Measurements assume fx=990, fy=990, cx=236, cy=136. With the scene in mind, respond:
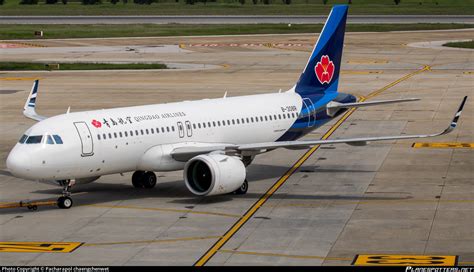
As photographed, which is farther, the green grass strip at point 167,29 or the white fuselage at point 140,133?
the green grass strip at point 167,29

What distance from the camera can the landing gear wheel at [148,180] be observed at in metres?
46.6

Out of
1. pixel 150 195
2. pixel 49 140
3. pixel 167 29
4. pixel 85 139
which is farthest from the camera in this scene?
pixel 167 29

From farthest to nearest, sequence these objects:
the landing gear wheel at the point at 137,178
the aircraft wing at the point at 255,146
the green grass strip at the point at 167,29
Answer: the green grass strip at the point at 167,29 → the landing gear wheel at the point at 137,178 → the aircraft wing at the point at 255,146


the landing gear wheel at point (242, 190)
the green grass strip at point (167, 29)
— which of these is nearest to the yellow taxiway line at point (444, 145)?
the landing gear wheel at point (242, 190)

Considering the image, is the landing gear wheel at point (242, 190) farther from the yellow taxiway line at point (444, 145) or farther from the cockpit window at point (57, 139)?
the yellow taxiway line at point (444, 145)

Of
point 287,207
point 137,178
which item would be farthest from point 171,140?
point 287,207

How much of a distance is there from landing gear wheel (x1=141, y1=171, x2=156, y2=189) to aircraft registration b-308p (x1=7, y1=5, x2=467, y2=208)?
5cm

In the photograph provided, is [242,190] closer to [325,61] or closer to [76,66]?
[325,61]

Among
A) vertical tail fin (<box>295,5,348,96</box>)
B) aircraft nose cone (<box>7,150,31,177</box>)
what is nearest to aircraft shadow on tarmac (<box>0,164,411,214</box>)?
aircraft nose cone (<box>7,150,31,177</box>)

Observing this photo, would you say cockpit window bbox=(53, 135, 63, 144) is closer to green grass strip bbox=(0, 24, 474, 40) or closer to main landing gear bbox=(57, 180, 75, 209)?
main landing gear bbox=(57, 180, 75, 209)

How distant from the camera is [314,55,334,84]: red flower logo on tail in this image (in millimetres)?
52969

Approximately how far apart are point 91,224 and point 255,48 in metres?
87.3

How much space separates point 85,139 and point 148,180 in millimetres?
5652

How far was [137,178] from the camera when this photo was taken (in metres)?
46.6
